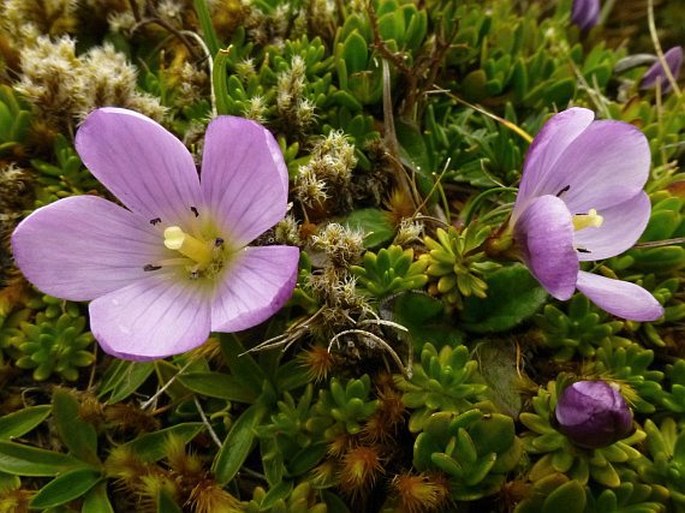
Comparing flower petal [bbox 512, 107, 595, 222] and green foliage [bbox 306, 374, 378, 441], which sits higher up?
flower petal [bbox 512, 107, 595, 222]

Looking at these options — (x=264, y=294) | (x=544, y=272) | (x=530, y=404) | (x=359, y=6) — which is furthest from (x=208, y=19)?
(x=530, y=404)

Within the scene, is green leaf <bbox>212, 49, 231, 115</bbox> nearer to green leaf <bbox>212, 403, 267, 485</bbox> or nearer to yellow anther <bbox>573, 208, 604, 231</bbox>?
green leaf <bbox>212, 403, 267, 485</bbox>

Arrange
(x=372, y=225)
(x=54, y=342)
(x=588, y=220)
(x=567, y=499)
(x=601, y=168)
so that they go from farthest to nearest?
1. (x=372, y=225)
2. (x=54, y=342)
3. (x=601, y=168)
4. (x=588, y=220)
5. (x=567, y=499)

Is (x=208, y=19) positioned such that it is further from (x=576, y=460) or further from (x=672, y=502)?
(x=672, y=502)

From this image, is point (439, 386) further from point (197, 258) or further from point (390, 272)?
point (197, 258)

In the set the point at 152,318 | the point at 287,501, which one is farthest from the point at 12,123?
the point at 287,501

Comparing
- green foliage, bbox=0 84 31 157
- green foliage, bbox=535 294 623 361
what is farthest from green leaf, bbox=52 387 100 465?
green foliage, bbox=535 294 623 361

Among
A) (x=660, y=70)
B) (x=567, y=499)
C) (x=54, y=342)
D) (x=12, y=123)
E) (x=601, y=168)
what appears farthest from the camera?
(x=660, y=70)
